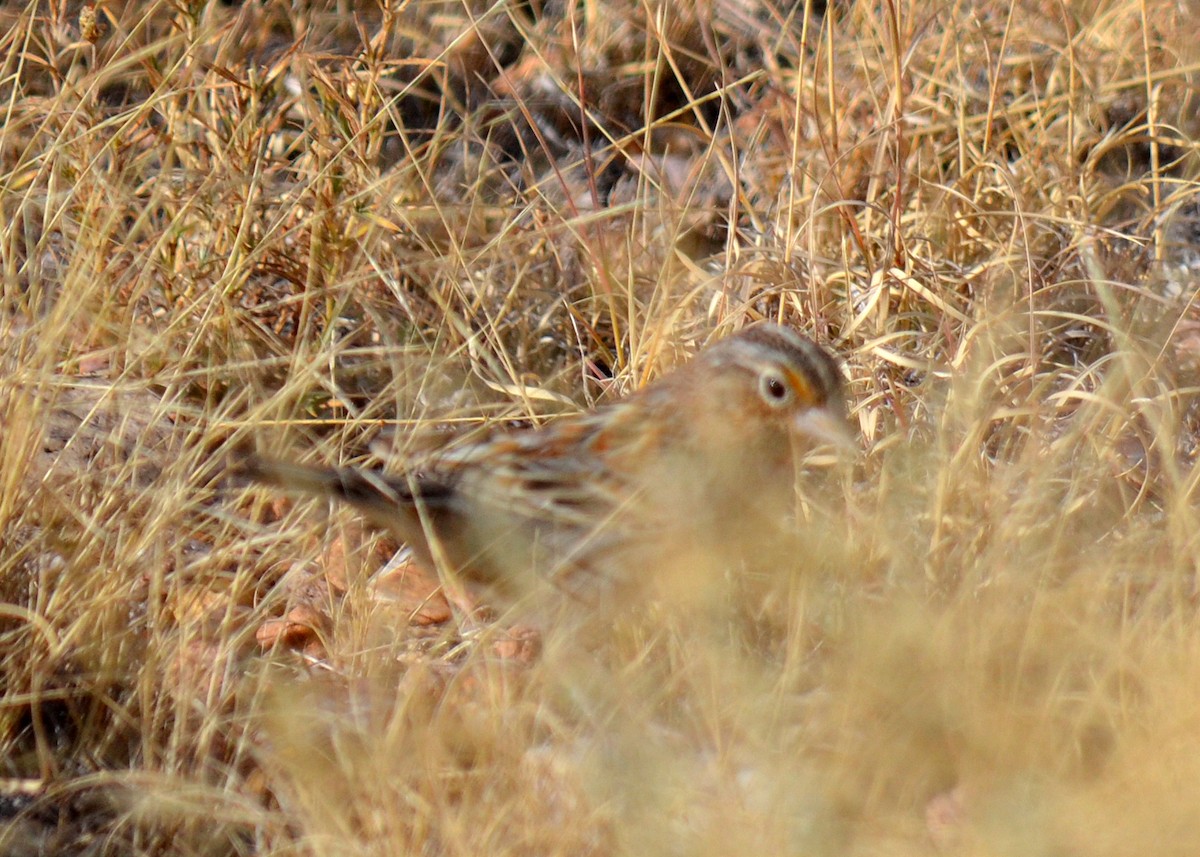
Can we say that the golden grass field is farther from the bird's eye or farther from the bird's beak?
the bird's eye

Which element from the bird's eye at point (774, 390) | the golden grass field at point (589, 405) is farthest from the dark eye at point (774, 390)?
the golden grass field at point (589, 405)

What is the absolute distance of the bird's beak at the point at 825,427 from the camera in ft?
12.5

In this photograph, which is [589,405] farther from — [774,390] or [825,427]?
[825,427]

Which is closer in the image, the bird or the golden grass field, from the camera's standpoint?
the golden grass field

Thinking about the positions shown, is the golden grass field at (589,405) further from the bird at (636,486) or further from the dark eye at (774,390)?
the dark eye at (774,390)

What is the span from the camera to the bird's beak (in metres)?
3.81

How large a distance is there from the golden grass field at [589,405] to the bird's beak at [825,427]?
23cm

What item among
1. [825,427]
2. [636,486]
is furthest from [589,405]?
[825,427]

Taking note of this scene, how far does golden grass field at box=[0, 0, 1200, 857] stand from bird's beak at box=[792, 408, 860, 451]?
0.75ft

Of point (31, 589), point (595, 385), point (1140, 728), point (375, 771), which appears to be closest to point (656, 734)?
point (375, 771)

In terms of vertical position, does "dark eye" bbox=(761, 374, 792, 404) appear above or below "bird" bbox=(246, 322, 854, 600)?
above

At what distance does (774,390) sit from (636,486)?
433 millimetres

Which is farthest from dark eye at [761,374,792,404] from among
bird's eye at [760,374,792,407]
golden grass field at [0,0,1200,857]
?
golden grass field at [0,0,1200,857]

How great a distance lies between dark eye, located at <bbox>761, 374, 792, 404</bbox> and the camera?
3.90 metres
